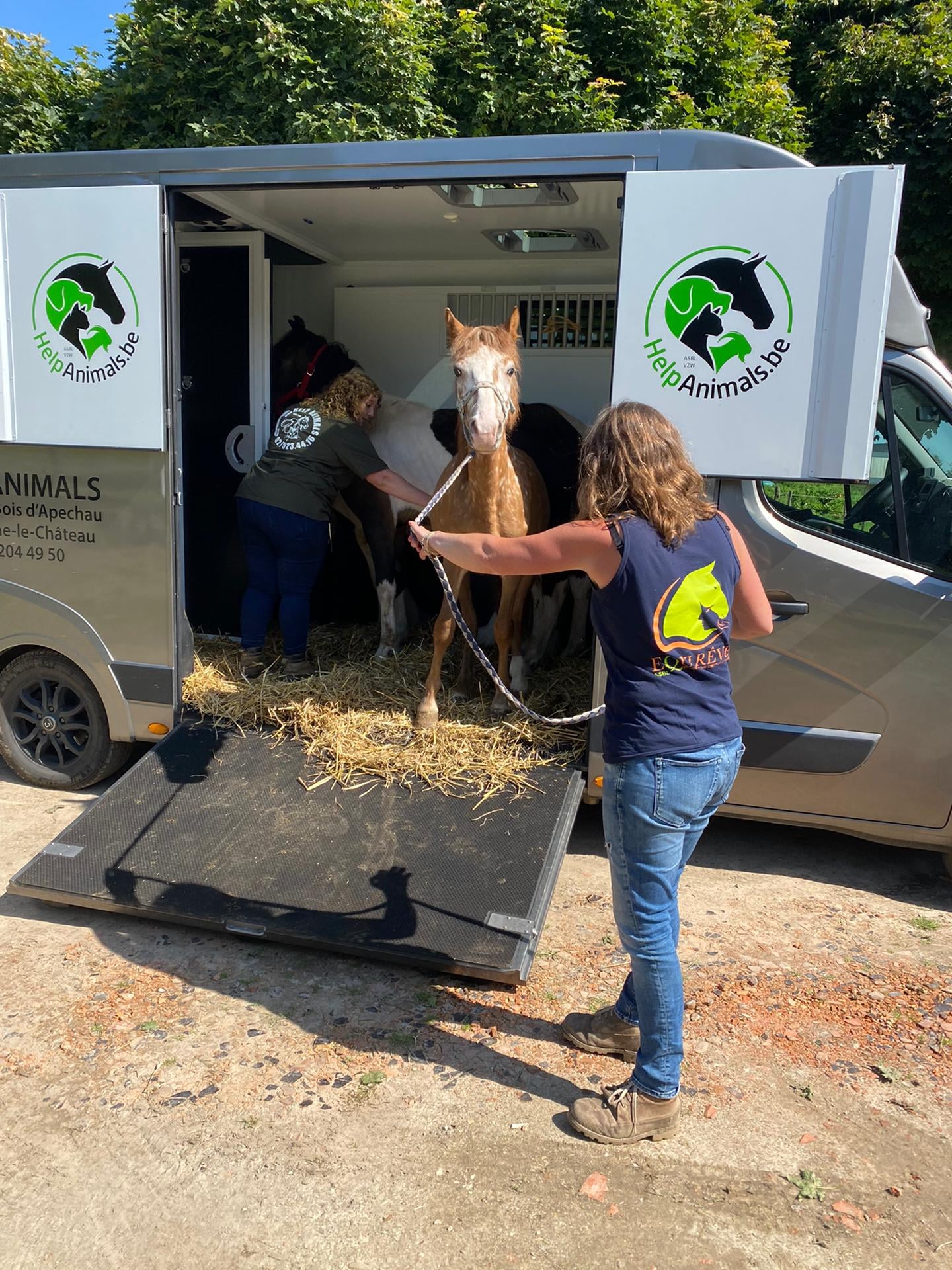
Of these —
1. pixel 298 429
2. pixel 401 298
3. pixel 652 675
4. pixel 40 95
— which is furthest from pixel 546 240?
pixel 40 95

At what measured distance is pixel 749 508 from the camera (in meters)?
3.56

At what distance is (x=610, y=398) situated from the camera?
3859 mm

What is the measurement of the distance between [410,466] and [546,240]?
1540 millimetres

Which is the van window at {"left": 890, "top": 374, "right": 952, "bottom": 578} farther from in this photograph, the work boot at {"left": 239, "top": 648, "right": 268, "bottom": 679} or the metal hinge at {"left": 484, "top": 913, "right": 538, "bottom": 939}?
the work boot at {"left": 239, "top": 648, "right": 268, "bottom": 679}

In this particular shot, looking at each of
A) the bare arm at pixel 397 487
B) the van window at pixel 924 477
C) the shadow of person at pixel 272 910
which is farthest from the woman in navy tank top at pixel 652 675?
the bare arm at pixel 397 487

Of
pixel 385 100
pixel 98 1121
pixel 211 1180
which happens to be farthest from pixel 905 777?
pixel 385 100

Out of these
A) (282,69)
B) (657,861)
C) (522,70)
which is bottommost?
(657,861)

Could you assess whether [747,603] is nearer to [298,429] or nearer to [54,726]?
[298,429]

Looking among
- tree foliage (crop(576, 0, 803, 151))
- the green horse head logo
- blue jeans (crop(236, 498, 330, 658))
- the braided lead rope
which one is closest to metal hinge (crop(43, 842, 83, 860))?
blue jeans (crop(236, 498, 330, 658))

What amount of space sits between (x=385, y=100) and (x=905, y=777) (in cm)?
896

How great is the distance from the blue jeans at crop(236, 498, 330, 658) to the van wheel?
2.84 feet

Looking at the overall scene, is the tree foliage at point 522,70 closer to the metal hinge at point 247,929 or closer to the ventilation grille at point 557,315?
the ventilation grille at point 557,315

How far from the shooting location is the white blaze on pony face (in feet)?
12.2

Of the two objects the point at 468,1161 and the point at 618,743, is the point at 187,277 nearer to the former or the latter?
the point at 618,743
